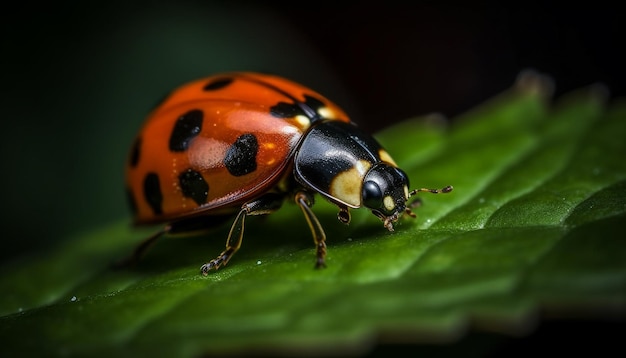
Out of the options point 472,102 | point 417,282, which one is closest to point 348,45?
point 472,102

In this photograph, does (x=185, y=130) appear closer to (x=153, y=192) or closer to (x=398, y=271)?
(x=153, y=192)

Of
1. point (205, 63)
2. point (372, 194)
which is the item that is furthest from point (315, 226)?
point (205, 63)

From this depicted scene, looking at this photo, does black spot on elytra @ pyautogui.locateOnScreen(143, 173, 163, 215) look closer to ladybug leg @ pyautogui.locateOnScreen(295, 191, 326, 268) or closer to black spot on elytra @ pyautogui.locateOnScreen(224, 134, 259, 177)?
black spot on elytra @ pyautogui.locateOnScreen(224, 134, 259, 177)

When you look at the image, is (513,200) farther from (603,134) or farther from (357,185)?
(603,134)

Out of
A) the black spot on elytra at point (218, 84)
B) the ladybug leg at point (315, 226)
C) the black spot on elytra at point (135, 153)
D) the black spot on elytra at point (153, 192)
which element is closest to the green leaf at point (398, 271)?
the ladybug leg at point (315, 226)

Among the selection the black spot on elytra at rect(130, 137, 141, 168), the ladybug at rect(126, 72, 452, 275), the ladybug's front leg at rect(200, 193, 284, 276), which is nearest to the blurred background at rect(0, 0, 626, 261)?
the black spot on elytra at rect(130, 137, 141, 168)

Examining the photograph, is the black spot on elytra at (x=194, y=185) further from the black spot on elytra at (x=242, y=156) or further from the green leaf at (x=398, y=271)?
the green leaf at (x=398, y=271)
